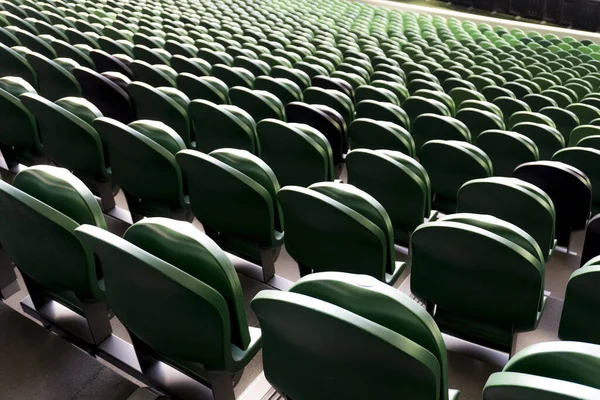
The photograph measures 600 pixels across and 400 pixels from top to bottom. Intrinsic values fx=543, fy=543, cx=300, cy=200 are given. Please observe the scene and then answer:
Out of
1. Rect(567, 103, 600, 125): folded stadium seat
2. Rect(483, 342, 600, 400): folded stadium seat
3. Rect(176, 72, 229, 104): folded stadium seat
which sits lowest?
Rect(567, 103, 600, 125): folded stadium seat

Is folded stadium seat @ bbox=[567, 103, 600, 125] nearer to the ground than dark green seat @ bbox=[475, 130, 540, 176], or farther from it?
nearer to the ground

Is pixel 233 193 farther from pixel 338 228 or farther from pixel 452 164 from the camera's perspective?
pixel 452 164

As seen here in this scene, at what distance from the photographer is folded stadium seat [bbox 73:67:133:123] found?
225 centimetres

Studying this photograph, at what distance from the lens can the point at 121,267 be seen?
2.88ft

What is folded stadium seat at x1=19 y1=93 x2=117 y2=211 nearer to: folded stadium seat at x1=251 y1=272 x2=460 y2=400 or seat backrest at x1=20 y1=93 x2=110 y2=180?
seat backrest at x1=20 y1=93 x2=110 y2=180

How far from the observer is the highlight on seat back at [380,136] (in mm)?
2053

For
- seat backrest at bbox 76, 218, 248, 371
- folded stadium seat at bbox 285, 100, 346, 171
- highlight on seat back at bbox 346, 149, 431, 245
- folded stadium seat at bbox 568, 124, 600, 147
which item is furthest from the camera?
folded stadium seat at bbox 568, 124, 600, 147

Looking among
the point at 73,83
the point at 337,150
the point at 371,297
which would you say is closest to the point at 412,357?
the point at 371,297

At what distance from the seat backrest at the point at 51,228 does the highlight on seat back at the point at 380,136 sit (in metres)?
1.21

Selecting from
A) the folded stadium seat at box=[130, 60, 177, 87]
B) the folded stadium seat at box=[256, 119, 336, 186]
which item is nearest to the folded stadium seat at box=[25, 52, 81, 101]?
the folded stadium seat at box=[130, 60, 177, 87]

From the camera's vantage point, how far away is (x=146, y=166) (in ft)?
4.96

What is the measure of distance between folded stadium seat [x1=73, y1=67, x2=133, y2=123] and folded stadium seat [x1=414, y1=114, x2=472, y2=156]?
4.10 ft

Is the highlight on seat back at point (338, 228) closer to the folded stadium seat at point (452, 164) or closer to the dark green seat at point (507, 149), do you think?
the folded stadium seat at point (452, 164)

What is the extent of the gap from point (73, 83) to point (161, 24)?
2.70 m
